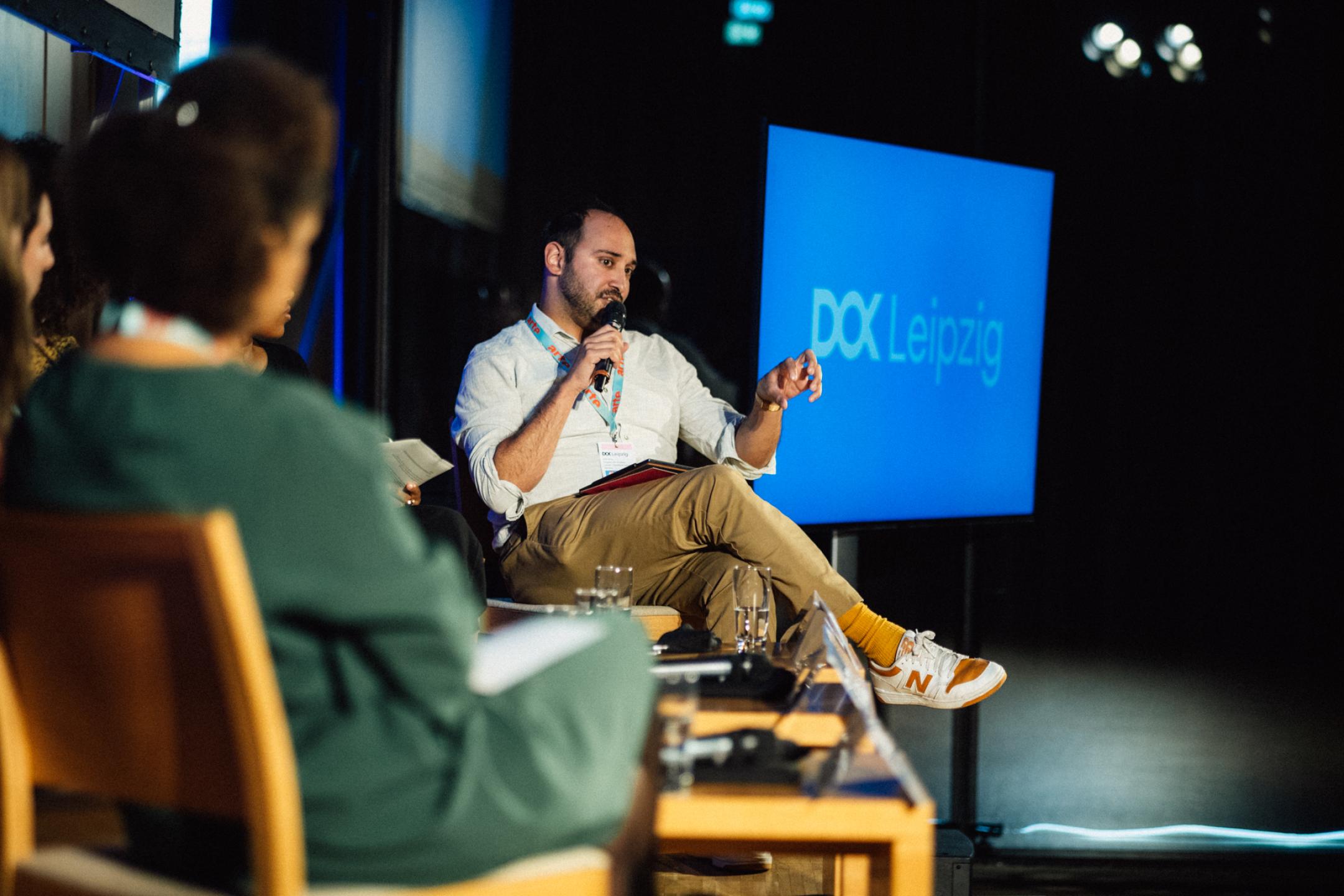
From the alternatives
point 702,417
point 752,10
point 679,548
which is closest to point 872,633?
point 679,548

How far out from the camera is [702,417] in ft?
11.4

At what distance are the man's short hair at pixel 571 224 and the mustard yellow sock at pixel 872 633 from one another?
1350mm

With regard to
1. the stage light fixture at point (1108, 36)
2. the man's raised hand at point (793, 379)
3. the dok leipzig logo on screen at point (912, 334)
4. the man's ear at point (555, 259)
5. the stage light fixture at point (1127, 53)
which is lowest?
the man's raised hand at point (793, 379)

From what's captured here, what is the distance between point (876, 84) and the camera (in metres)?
4.17

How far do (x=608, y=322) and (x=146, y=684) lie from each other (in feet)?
7.32

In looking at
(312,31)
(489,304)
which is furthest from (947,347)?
(312,31)

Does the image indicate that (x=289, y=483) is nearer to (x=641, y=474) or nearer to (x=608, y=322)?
(x=641, y=474)

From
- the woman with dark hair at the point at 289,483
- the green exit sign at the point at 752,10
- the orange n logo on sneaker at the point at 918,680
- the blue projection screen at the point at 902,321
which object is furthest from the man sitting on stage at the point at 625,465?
the woman with dark hair at the point at 289,483

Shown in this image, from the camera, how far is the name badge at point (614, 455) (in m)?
3.22

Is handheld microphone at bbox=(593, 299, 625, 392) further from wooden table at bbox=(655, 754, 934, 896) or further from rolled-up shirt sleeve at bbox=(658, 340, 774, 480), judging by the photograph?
wooden table at bbox=(655, 754, 934, 896)

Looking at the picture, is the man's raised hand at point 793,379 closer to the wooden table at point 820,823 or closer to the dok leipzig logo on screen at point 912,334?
the dok leipzig logo on screen at point 912,334

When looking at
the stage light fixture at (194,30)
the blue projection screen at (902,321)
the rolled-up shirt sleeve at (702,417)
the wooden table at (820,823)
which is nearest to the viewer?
the wooden table at (820,823)

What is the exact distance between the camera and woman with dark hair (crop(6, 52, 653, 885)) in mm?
937

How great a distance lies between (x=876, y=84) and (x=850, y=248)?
120 cm
